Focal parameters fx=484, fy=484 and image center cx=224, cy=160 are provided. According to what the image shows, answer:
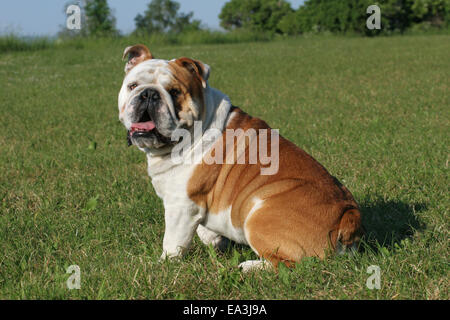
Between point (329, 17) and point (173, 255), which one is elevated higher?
point (329, 17)

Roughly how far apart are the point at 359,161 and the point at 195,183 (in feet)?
9.92

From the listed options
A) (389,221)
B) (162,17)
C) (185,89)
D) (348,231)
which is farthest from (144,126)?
(162,17)

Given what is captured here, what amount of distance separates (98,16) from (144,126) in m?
35.2

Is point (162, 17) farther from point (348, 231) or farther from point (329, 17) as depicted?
point (348, 231)

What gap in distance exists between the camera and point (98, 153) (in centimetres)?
639

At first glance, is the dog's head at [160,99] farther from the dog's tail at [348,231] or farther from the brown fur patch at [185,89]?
the dog's tail at [348,231]

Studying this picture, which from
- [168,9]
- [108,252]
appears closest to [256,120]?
[108,252]

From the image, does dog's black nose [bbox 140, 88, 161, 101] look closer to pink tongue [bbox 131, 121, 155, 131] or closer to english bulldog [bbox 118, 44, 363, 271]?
english bulldog [bbox 118, 44, 363, 271]

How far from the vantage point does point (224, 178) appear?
125 inches

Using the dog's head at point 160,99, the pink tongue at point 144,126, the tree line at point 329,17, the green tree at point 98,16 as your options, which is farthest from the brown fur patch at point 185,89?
the green tree at point 98,16

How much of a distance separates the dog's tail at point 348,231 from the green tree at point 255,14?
6033 centimetres

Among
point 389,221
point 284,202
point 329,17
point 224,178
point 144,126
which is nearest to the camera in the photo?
point 284,202

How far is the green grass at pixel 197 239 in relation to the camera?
2.79m
